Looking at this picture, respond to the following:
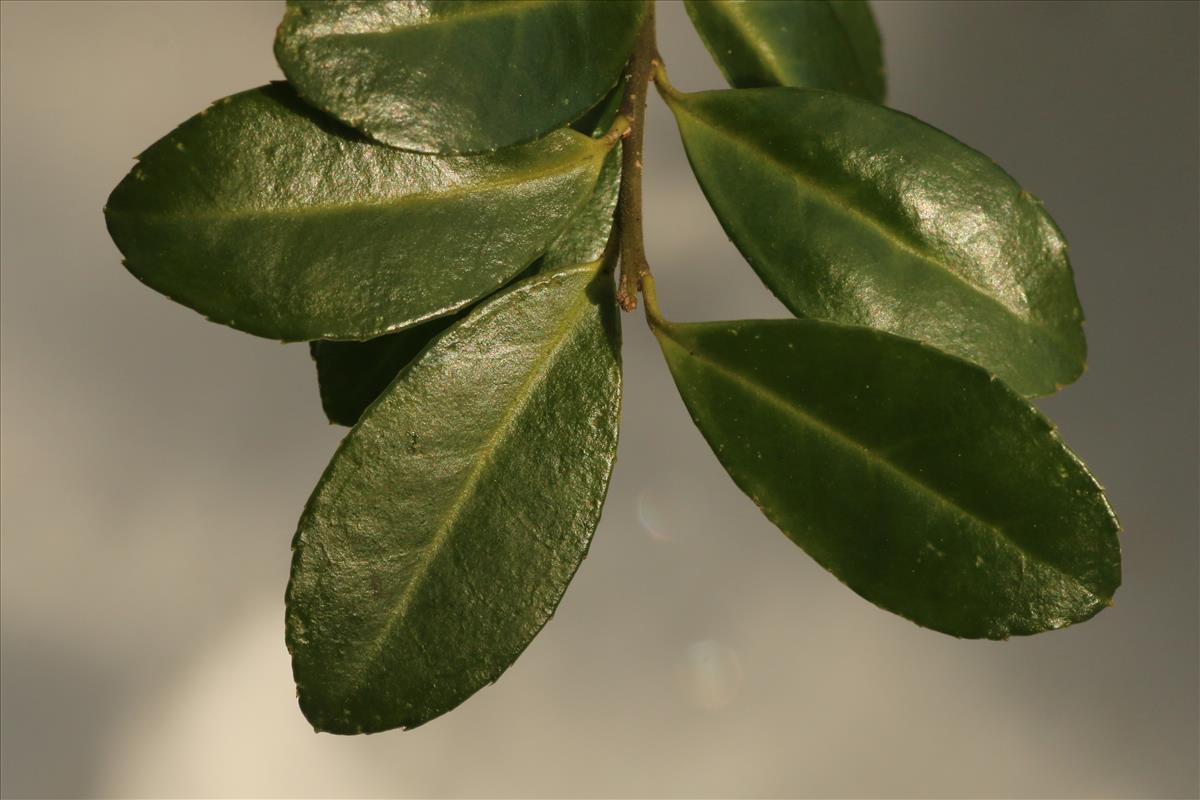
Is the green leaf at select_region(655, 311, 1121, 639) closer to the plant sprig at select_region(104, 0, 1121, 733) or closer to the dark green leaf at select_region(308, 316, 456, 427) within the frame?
the plant sprig at select_region(104, 0, 1121, 733)

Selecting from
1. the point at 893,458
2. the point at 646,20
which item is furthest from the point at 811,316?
the point at 646,20

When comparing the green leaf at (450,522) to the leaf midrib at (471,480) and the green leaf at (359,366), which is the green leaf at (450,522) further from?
the green leaf at (359,366)

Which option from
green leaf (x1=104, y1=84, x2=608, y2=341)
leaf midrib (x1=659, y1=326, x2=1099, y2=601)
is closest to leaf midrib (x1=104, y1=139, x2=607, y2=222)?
green leaf (x1=104, y1=84, x2=608, y2=341)

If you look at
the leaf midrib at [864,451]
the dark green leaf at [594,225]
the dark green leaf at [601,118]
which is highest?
the dark green leaf at [601,118]

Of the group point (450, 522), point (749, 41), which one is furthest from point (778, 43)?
point (450, 522)

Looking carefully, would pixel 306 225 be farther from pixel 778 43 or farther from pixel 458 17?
pixel 778 43

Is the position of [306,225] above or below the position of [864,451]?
above

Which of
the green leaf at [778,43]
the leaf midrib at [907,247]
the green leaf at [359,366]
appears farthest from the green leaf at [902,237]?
the green leaf at [359,366]
